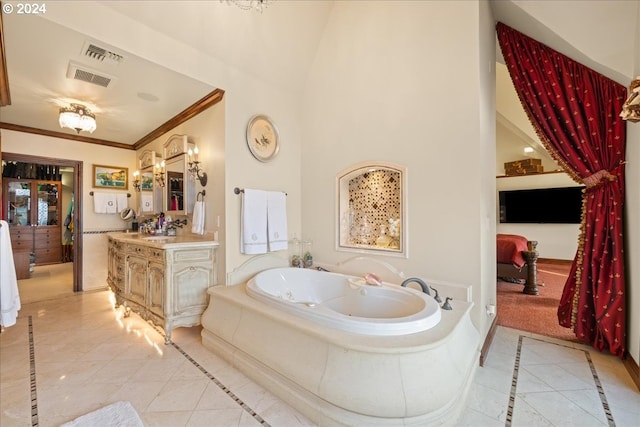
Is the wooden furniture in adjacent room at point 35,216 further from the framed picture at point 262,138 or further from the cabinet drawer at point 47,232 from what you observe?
the framed picture at point 262,138

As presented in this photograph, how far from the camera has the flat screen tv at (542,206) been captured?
18.5 ft

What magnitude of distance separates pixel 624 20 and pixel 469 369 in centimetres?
279

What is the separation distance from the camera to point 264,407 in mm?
1665

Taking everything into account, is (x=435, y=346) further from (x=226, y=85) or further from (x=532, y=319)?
(x=226, y=85)

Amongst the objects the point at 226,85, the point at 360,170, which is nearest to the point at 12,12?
the point at 226,85

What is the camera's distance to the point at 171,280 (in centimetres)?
249

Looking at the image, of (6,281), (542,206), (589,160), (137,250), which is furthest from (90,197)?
(542,206)

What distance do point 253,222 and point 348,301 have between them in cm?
126

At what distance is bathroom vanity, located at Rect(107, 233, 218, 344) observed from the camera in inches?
97.8

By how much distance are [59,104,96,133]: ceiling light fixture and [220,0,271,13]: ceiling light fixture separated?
2120mm

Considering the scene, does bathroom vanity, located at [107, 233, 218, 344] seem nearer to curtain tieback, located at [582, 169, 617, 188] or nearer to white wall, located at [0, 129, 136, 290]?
white wall, located at [0, 129, 136, 290]

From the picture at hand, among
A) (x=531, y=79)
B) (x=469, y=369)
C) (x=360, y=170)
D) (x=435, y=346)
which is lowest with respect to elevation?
(x=469, y=369)

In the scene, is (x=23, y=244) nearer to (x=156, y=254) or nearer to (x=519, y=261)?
(x=156, y=254)

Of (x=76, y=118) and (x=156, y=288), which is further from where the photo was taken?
(x=76, y=118)
